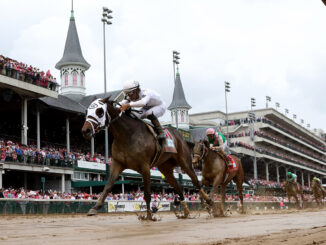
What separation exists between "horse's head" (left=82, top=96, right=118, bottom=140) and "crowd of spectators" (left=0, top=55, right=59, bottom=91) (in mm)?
22352

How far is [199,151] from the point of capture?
12.2 meters

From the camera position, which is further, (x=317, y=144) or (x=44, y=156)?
(x=317, y=144)

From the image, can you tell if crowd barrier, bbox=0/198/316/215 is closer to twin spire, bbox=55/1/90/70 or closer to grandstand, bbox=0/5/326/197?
grandstand, bbox=0/5/326/197

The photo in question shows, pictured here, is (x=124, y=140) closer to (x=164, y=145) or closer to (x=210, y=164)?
(x=164, y=145)

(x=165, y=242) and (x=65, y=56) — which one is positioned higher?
(x=65, y=56)

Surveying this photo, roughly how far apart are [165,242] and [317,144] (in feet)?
440

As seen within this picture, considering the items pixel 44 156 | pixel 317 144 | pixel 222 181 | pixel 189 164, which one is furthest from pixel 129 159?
pixel 317 144

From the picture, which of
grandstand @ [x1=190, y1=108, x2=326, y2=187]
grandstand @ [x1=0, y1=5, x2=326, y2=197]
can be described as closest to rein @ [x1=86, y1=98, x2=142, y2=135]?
grandstand @ [x1=0, y1=5, x2=326, y2=197]

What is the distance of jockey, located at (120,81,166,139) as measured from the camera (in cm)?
898

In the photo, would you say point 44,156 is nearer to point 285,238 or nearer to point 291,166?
point 285,238

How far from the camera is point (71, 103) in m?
39.6

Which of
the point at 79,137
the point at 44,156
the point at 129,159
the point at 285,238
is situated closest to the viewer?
the point at 285,238

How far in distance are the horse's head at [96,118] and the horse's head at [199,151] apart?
4.13m

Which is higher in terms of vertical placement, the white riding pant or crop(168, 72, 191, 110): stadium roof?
crop(168, 72, 191, 110): stadium roof
